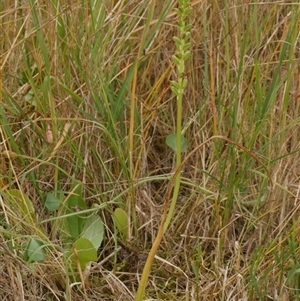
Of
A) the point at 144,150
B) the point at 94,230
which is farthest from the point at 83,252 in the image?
A: the point at 144,150

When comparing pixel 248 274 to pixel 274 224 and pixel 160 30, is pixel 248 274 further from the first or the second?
pixel 160 30

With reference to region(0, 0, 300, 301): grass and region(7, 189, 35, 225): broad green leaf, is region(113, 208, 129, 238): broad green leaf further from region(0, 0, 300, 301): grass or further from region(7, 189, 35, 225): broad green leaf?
region(7, 189, 35, 225): broad green leaf

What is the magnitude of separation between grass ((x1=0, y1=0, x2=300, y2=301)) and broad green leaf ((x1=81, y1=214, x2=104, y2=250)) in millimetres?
20

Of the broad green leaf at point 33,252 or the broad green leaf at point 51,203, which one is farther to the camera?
the broad green leaf at point 51,203

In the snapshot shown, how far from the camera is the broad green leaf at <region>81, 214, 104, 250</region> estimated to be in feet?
4.74

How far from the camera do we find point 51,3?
1.59m

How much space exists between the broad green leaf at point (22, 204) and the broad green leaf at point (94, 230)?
11 centimetres

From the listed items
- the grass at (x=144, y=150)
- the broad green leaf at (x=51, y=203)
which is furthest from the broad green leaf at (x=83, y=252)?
the broad green leaf at (x=51, y=203)

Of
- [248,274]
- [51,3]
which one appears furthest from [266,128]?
[51,3]

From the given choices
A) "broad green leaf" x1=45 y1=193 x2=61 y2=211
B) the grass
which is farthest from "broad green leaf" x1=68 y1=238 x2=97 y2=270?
"broad green leaf" x1=45 y1=193 x2=61 y2=211

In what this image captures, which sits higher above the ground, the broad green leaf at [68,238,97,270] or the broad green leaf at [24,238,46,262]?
the broad green leaf at [24,238,46,262]

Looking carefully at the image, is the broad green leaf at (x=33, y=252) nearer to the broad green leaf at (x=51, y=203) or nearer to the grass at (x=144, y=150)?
the grass at (x=144, y=150)

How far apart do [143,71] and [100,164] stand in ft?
0.89

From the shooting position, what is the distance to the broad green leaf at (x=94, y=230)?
56.9 inches
